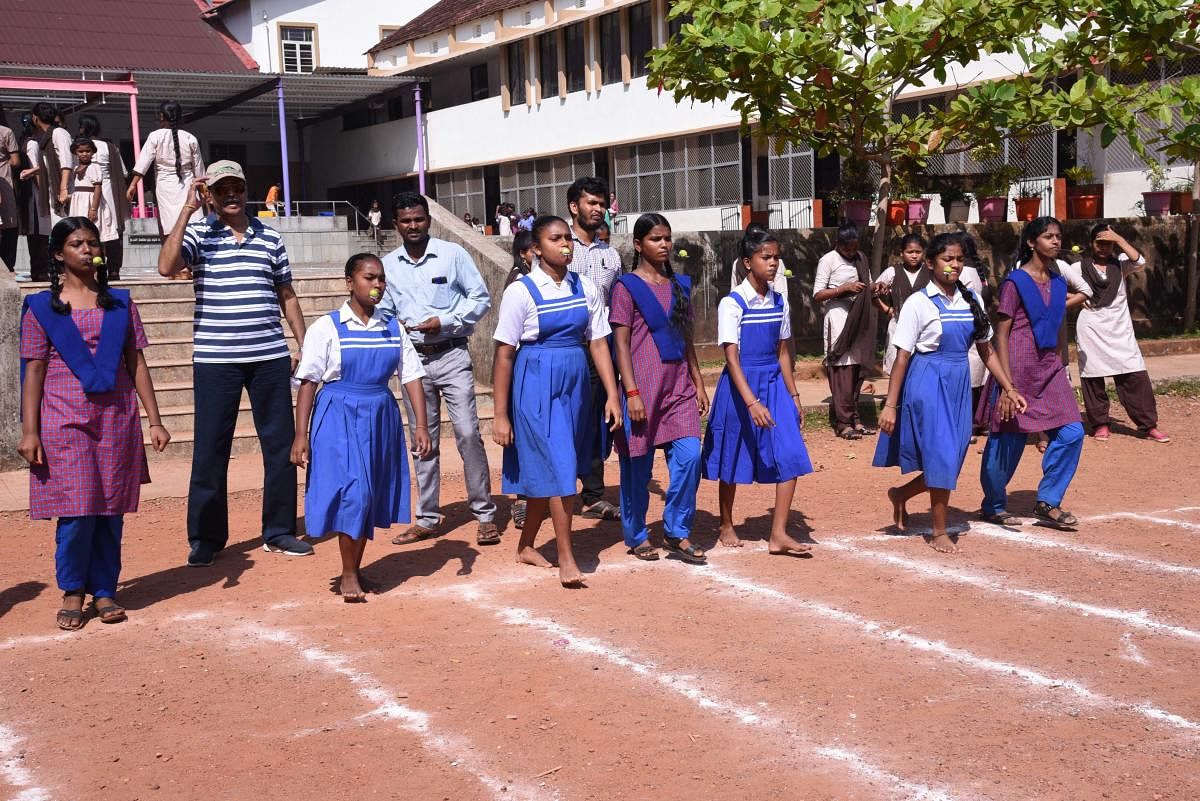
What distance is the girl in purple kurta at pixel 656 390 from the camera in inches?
264

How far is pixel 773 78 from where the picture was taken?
10.8 m

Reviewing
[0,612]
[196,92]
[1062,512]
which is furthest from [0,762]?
[196,92]

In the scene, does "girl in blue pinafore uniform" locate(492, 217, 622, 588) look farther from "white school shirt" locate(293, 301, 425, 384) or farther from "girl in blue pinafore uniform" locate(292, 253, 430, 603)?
"white school shirt" locate(293, 301, 425, 384)

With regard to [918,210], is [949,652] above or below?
below

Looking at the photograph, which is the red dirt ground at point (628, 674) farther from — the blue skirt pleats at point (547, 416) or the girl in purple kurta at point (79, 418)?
the blue skirt pleats at point (547, 416)

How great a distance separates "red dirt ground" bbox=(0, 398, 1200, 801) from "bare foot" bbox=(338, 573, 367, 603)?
0.05 meters

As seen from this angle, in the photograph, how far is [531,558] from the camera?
676 cm

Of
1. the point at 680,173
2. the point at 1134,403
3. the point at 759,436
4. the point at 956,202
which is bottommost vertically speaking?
the point at 1134,403

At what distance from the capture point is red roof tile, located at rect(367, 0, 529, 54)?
95.9 feet

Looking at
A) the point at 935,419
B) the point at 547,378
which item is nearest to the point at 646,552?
the point at 547,378

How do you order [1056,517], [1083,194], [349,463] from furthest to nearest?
1. [1083,194]
2. [1056,517]
3. [349,463]

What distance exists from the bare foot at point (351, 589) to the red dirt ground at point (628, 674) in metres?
0.05

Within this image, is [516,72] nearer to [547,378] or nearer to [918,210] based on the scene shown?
[918,210]

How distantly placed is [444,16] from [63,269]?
87.9ft
